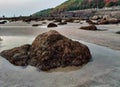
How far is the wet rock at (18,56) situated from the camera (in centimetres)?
Answer: 1123

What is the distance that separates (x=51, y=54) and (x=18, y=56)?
60.7 inches

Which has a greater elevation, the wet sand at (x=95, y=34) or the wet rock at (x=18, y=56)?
the wet rock at (x=18, y=56)

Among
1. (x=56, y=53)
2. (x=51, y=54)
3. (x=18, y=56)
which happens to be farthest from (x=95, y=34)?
(x=51, y=54)

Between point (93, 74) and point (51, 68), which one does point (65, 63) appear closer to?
point (51, 68)

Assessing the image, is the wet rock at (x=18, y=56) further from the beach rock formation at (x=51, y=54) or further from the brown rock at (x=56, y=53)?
the brown rock at (x=56, y=53)

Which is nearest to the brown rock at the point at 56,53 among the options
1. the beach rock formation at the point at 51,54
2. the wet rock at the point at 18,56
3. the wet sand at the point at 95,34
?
the beach rock formation at the point at 51,54

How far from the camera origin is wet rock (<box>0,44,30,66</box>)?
1123 centimetres

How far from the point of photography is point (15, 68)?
10688mm

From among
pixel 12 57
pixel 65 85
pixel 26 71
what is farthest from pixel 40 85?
pixel 12 57

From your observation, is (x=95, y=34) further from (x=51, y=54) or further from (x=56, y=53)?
(x=51, y=54)

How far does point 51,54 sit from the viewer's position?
427 inches

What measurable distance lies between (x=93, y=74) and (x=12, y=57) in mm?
3870

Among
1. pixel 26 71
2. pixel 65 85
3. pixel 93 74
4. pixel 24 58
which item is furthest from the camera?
pixel 24 58

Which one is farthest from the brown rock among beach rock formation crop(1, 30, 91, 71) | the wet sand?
the wet sand
